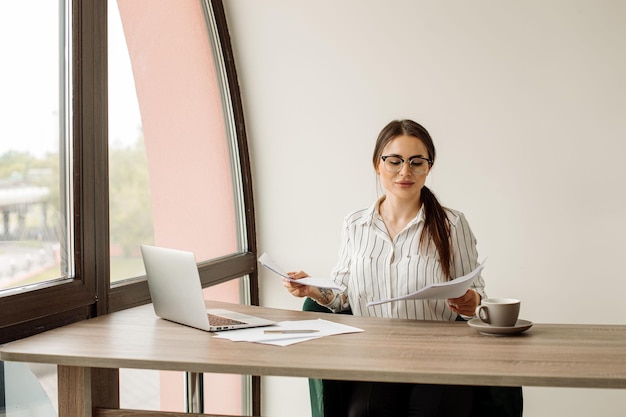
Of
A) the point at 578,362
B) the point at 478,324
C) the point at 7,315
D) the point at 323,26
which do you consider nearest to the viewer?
the point at 578,362

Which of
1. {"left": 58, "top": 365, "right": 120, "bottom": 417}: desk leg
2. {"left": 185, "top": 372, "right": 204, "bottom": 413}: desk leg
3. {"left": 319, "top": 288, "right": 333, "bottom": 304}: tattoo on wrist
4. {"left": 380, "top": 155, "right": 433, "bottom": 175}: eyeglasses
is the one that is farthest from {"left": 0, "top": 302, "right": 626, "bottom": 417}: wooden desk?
{"left": 380, "top": 155, "right": 433, "bottom": 175}: eyeglasses

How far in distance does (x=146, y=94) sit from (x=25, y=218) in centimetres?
102

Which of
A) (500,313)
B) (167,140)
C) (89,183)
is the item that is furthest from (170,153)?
(500,313)

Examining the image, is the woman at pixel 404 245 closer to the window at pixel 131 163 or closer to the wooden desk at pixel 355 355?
the wooden desk at pixel 355 355

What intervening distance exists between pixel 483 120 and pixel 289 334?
1.97 metres

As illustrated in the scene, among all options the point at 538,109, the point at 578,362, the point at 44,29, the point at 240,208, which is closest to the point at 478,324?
the point at 578,362

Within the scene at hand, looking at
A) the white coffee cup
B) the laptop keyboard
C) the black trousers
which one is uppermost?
the white coffee cup

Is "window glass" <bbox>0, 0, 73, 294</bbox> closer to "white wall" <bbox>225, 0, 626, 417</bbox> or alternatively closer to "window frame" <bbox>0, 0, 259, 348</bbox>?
"window frame" <bbox>0, 0, 259, 348</bbox>

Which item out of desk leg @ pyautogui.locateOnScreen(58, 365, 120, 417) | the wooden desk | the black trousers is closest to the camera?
the wooden desk

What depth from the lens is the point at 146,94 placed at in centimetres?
308

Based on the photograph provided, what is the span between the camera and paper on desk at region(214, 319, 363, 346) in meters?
1.95

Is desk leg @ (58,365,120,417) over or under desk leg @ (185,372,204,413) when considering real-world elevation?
over

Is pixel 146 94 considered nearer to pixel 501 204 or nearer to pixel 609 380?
pixel 501 204

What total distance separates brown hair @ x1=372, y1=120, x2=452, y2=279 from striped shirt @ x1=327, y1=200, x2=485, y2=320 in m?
0.02
